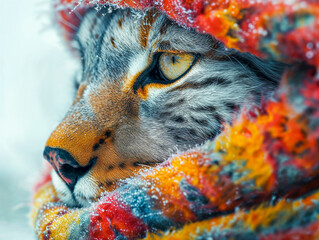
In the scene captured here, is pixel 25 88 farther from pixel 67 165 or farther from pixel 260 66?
pixel 260 66

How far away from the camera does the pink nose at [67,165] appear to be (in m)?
0.68

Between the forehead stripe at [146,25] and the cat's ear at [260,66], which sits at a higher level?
the forehead stripe at [146,25]

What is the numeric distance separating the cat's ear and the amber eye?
0.30ft

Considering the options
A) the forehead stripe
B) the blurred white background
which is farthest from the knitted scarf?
the blurred white background

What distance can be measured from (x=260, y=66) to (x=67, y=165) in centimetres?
46

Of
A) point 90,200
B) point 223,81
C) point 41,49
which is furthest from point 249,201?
point 41,49

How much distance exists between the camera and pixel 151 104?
71 centimetres

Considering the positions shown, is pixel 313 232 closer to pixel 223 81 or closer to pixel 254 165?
pixel 254 165

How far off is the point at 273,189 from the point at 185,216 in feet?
0.48

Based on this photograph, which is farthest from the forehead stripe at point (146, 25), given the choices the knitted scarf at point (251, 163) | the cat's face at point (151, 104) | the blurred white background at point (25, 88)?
the blurred white background at point (25, 88)

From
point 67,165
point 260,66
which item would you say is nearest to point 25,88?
point 67,165

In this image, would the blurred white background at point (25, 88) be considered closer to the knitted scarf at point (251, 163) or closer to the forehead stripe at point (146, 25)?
the forehead stripe at point (146, 25)

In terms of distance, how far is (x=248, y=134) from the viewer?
47cm

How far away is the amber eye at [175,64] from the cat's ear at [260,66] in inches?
3.6
